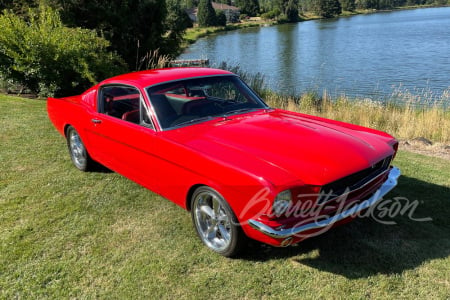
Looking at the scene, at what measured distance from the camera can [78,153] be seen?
5.21m

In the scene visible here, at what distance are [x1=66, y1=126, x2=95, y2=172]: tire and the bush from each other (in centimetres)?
556

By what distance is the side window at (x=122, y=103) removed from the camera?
4.02 m

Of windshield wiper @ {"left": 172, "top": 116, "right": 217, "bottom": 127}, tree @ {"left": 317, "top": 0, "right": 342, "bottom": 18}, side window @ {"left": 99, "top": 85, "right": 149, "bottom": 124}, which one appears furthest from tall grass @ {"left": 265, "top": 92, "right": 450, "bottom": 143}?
tree @ {"left": 317, "top": 0, "right": 342, "bottom": 18}

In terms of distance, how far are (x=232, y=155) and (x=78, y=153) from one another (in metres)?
3.06

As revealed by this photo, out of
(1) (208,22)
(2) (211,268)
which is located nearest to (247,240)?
(2) (211,268)

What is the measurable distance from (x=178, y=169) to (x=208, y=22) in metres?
78.5

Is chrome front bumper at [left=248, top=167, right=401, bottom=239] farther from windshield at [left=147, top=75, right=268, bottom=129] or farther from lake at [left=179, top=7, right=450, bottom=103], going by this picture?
lake at [left=179, top=7, right=450, bottom=103]

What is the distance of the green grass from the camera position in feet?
9.27

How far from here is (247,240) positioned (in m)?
3.04

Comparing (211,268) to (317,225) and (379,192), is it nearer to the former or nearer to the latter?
(317,225)

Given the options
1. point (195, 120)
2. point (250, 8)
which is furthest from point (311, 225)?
point (250, 8)

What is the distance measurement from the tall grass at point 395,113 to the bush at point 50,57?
204 inches

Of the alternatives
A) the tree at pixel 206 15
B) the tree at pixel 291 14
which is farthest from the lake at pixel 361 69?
the tree at pixel 291 14
